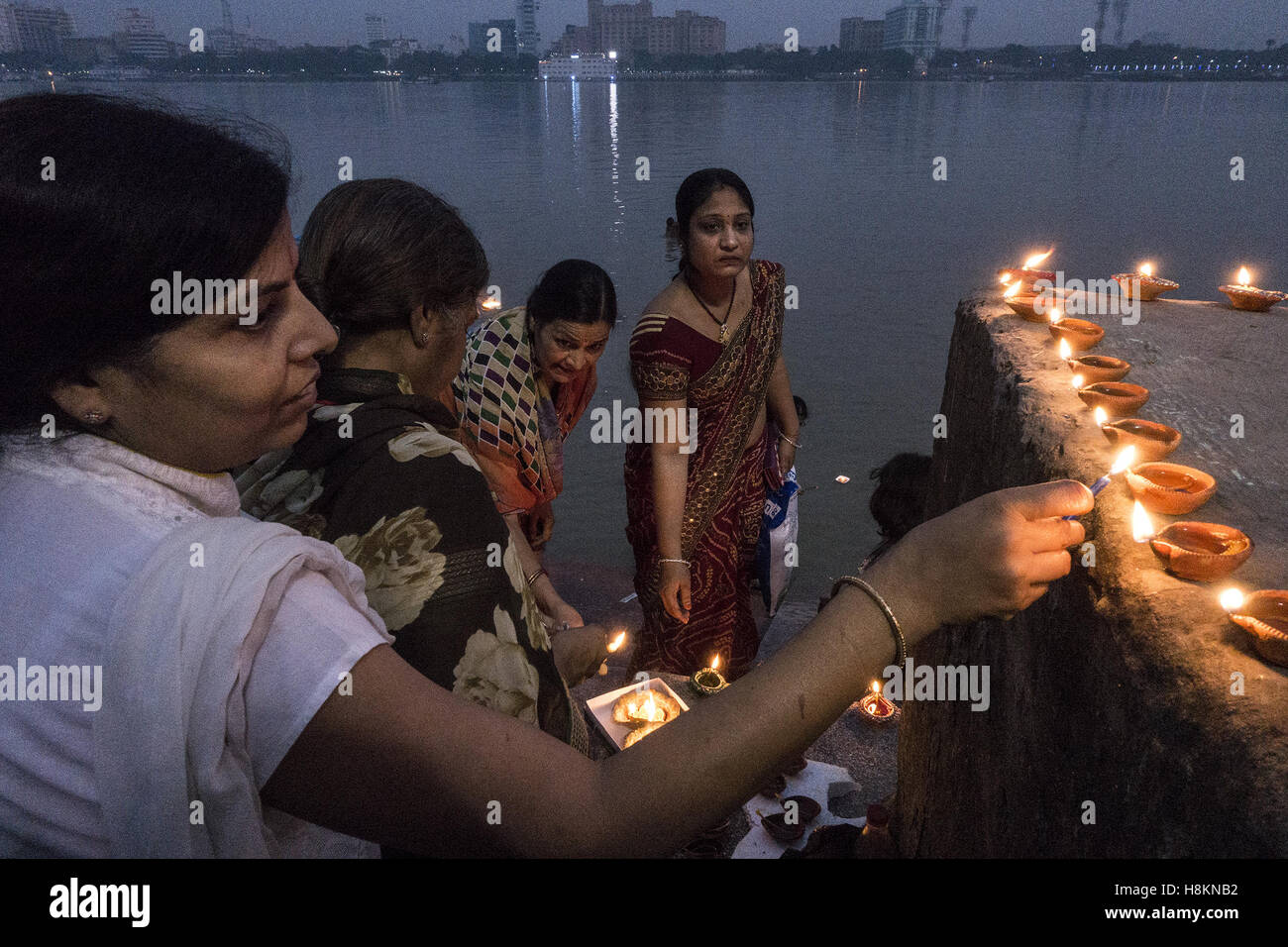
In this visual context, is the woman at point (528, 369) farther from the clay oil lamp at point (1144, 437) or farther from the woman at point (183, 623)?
the woman at point (183, 623)

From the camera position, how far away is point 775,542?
4.13 metres

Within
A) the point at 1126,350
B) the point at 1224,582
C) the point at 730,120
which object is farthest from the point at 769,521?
the point at 730,120

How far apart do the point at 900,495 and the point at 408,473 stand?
13.0 ft

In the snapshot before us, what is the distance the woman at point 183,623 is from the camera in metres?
0.87

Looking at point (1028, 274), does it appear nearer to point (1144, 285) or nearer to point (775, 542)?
point (1144, 285)

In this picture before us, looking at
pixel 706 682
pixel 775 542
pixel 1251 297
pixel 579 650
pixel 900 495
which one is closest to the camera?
pixel 579 650

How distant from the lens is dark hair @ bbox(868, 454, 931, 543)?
471 cm

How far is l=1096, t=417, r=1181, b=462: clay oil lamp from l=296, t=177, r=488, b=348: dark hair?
157 centimetres

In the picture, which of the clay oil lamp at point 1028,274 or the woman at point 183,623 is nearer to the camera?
the woman at point 183,623

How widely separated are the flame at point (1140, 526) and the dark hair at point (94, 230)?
1.62m

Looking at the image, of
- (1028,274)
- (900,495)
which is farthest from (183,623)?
(900,495)

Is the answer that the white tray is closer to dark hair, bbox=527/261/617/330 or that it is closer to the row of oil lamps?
dark hair, bbox=527/261/617/330

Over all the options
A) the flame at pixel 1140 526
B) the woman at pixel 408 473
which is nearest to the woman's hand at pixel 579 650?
the woman at pixel 408 473
